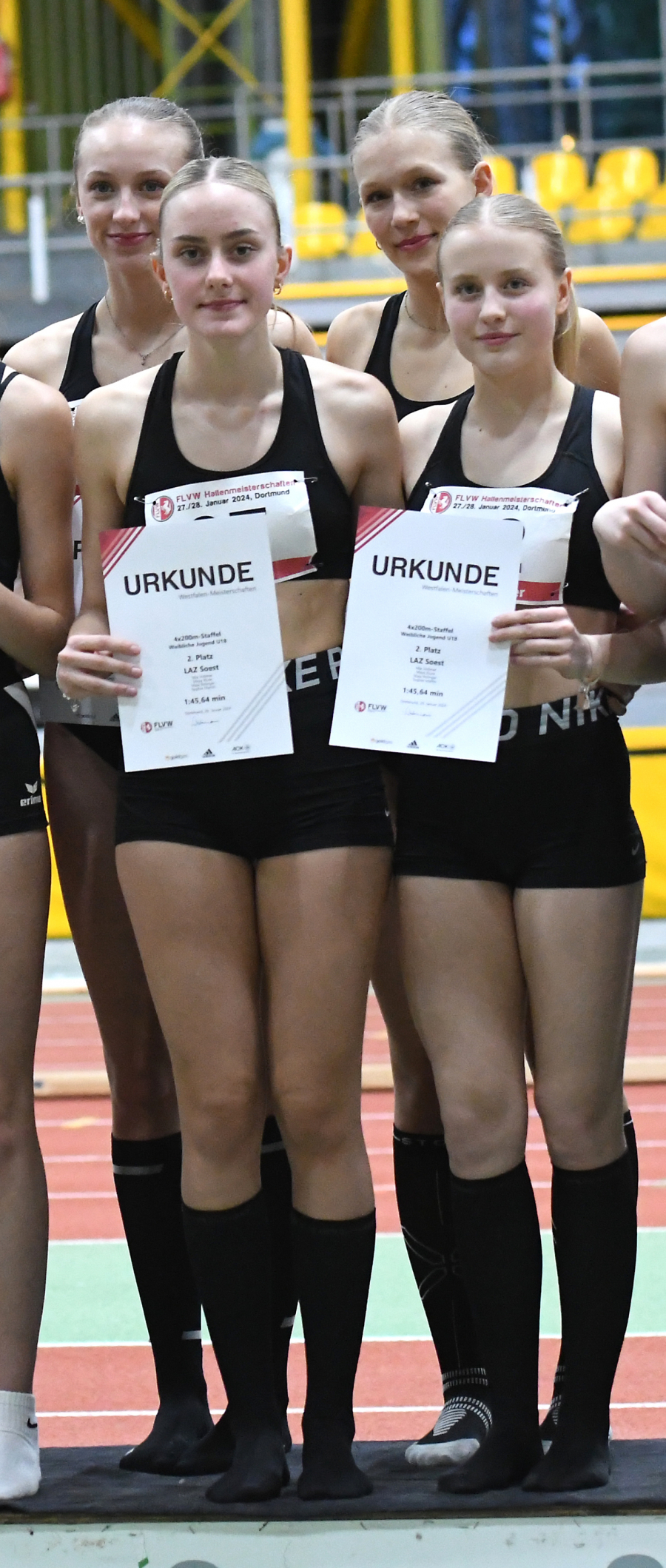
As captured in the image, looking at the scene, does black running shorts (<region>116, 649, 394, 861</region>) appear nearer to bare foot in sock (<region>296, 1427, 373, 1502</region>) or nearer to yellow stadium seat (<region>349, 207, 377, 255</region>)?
bare foot in sock (<region>296, 1427, 373, 1502</region>)

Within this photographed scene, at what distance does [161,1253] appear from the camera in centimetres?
257

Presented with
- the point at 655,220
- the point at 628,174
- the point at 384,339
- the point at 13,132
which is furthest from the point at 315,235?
the point at 384,339

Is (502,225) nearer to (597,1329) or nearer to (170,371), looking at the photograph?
(170,371)

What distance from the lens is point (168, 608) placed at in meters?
2.24

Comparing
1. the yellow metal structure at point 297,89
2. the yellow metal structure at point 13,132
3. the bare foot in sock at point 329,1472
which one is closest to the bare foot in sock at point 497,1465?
the bare foot in sock at point 329,1472

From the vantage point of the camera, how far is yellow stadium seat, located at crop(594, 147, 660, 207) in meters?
11.6

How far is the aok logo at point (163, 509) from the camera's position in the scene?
2.23 metres

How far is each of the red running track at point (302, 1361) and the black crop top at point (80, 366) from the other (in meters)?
1.73

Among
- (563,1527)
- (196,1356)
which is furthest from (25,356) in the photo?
(563,1527)

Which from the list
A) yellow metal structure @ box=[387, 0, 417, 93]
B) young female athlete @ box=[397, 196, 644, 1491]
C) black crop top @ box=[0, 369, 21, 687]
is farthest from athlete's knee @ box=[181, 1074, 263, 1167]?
Result: yellow metal structure @ box=[387, 0, 417, 93]

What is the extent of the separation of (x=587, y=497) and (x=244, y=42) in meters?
12.7

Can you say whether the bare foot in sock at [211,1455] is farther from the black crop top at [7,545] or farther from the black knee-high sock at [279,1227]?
the black crop top at [7,545]

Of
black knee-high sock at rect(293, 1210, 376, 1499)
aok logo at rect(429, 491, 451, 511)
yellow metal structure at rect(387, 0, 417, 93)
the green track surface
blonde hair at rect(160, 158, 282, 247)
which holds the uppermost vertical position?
blonde hair at rect(160, 158, 282, 247)

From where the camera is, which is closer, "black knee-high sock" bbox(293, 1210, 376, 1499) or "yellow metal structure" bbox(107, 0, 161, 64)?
"black knee-high sock" bbox(293, 1210, 376, 1499)
